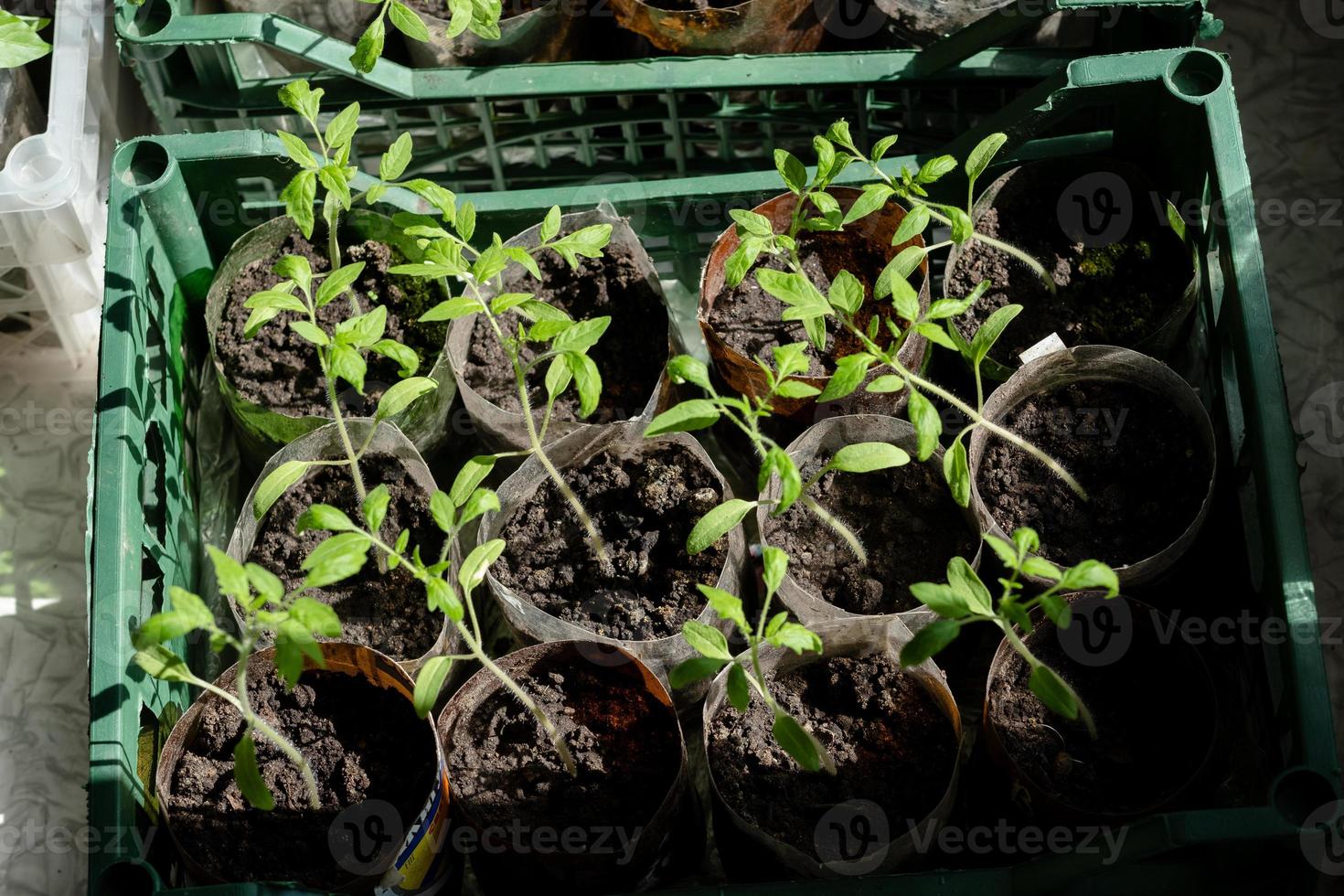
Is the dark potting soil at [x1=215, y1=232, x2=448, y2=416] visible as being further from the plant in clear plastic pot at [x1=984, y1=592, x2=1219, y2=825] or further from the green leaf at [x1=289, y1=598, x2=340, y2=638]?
the plant in clear plastic pot at [x1=984, y1=592, x2=1219, y2=825]

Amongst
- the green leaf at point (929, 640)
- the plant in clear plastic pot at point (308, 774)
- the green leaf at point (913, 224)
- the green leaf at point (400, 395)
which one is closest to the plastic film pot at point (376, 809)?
the plant in clear plastic pot at point (308, 774)

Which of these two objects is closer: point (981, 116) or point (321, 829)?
point (321, 829)

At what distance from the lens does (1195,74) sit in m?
1.57

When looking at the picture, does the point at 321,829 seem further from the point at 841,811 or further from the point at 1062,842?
the point at 1062,842

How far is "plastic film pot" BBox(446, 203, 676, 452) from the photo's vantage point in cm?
152

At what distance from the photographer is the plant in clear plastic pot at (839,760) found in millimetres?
1306

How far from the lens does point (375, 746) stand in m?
1.41

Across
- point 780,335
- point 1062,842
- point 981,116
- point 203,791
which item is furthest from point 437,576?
point 981,116

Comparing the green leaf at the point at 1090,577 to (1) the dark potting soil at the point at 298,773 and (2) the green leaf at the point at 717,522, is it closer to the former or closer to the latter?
(2) the green leaf at the point at 717,522

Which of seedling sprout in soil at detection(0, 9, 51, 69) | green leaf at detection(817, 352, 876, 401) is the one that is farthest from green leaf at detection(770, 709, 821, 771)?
seedling sprout in soil at detection(0, 9, 51, 69)

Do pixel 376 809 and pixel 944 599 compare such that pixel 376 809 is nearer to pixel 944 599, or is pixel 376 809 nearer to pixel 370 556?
pixel 370 556

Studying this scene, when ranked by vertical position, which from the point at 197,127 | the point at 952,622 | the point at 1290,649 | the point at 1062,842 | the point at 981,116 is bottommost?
the point at 1062,842

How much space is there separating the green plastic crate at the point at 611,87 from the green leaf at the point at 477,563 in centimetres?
65

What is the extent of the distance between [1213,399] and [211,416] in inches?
49.6
